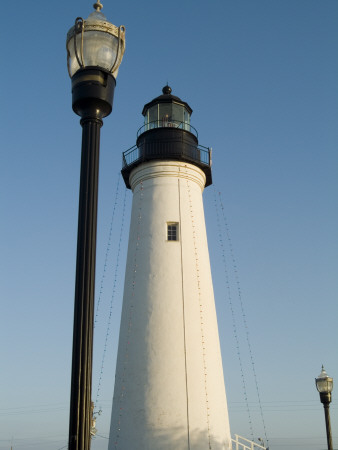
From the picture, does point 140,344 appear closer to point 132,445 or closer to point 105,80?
point 132,445

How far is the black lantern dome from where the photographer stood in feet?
65.0

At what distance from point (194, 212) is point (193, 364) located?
18.9 ft

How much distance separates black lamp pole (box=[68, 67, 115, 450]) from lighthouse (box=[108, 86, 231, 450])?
1243 centimetres

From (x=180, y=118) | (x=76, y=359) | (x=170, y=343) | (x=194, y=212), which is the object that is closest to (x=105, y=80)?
(x=76, y=359)

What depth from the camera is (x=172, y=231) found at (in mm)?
18922

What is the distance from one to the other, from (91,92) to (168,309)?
12858mm

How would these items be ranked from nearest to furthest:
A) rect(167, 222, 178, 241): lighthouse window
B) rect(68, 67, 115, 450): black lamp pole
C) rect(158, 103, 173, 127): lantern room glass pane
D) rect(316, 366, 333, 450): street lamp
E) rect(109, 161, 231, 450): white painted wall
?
1. rect(68, 67, 115, 450): black lamp pole
2. rect(316, 366, 333, 450): street lamp
3. rect(109, 161, 231, 450): white painted wall
4. rect(167, 222, 178, 241): lighthouse window
5. rect(158, 103, 173, 127): lantern room glass pane

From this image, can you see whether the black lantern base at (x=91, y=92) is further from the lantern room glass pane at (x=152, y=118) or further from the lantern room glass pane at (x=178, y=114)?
the lantern room glass pane at (x=178, y=114)

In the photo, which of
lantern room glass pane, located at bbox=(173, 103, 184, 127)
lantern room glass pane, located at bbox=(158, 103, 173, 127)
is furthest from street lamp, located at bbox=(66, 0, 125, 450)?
lantern room glass pane, located at bbox=(173, 103, 184, 127)

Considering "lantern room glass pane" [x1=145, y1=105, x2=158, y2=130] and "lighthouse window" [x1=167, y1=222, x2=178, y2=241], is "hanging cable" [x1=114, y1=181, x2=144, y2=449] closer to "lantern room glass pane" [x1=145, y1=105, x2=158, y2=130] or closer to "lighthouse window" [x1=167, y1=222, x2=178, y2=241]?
"lighthouse window" [x1=167, y1=222, x2=178, y2=241]

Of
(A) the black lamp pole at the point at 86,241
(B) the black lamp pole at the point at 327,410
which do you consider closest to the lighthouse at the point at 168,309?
(B) the black lamp pole at the point at 327,410

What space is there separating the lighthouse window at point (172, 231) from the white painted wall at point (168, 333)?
18 centimetres

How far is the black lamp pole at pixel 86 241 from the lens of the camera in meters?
4.57

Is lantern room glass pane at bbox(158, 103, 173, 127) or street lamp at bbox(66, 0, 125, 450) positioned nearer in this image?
street lamp at bbox(66, 0, 125, 450)
